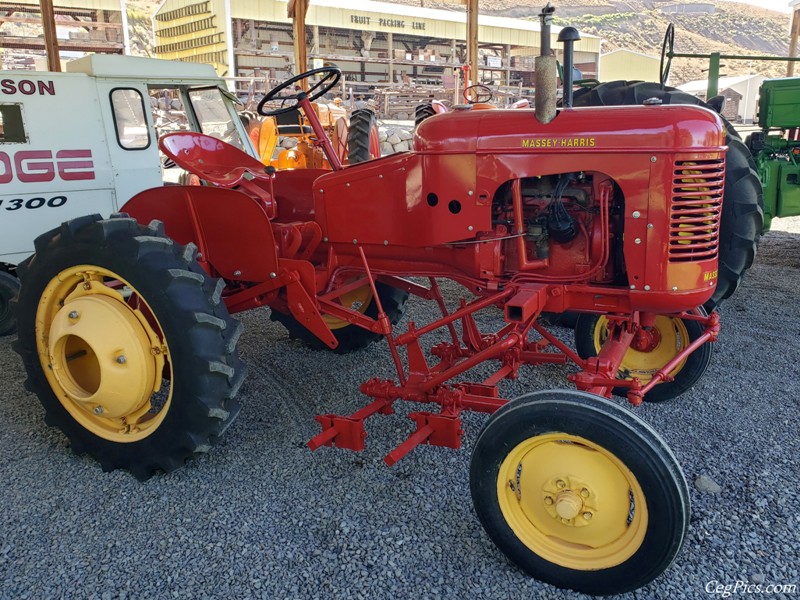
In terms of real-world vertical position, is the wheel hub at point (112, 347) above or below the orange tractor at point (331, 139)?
below

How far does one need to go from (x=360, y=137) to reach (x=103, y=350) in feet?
18.3

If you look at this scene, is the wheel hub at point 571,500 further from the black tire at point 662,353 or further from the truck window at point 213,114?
the truck window at point 213,114

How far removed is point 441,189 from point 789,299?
3.95 metres

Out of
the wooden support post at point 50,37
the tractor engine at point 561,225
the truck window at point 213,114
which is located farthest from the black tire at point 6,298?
the wooden support post at point 50,37

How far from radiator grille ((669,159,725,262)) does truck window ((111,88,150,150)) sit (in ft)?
15.1

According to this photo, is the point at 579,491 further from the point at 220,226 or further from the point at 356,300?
the point at 356,300

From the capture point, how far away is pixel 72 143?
521 cm

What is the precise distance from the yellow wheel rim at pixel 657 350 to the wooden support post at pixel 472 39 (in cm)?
631

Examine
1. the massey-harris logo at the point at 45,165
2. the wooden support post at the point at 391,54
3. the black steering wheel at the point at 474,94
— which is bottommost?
the massey-harris logo at the point at 45,165

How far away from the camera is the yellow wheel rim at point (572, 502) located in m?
2.02

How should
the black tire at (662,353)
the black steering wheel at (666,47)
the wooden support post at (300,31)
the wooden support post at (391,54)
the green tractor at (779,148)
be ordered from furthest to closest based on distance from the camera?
1. the wooden support post at (391,54)
2. the wooden support post at (300,31)
3. the green tractor at (779,148)
4. the black steering wheel at (666,47)
5. the black tire at (662,353)

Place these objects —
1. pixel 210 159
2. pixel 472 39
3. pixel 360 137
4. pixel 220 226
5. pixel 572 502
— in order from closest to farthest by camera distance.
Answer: pixel 572 502
pixel 220 226
pixel 210 159
pixel 360 137
pixel 472 39

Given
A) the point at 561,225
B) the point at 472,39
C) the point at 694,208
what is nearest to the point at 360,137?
the point at 472,39

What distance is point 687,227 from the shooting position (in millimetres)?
2398
